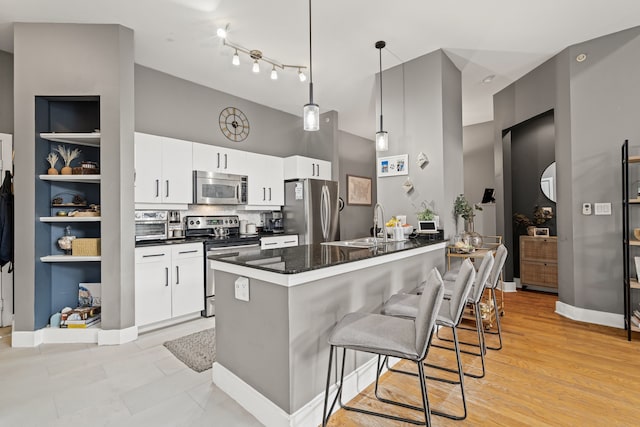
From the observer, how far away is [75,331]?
2939mm

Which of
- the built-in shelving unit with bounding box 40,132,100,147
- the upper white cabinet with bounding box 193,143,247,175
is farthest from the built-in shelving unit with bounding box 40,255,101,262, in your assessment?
the upper white cabinet with bounding box 193,143,247,175

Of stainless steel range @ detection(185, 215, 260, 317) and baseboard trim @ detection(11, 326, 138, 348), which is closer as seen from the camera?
baseboard trim @ detection(11, 326, 138, 348)

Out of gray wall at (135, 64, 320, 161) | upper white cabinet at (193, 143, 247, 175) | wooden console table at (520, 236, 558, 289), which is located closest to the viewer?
gray wall at (135, 64, 320, 161)

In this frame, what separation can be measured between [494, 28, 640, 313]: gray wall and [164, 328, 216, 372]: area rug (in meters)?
3.91

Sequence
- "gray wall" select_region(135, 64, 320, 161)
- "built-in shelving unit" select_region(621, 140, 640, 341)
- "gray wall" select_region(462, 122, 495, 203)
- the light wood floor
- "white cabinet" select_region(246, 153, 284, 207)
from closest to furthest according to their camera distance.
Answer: the light wood floor
"built-in shelving unit" select_region(621, 140, 640, 341)
"gray wall" select_region(135, 64, 320, 161)
"white cabinet" select_region(246, 153, 284, 207)
"gray wall" select_region(462, 122, 495, 203)

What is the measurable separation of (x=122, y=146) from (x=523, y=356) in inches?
160

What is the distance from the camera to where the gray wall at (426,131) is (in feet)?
11.2

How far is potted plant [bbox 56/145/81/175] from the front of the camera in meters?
2.99

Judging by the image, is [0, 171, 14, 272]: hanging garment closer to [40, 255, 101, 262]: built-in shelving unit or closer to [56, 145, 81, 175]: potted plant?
[40, 255, 101, 262]: built-in shelving unit

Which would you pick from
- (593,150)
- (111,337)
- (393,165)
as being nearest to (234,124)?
(393,165)

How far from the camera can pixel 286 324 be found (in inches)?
63.1

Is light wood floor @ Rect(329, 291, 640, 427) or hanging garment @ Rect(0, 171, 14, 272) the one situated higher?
hanging garment @ Rect(0, 171, 14, 272)

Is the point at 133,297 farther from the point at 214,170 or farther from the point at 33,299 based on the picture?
the point at 214,170

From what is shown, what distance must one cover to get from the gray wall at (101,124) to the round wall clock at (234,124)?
1.62 m
